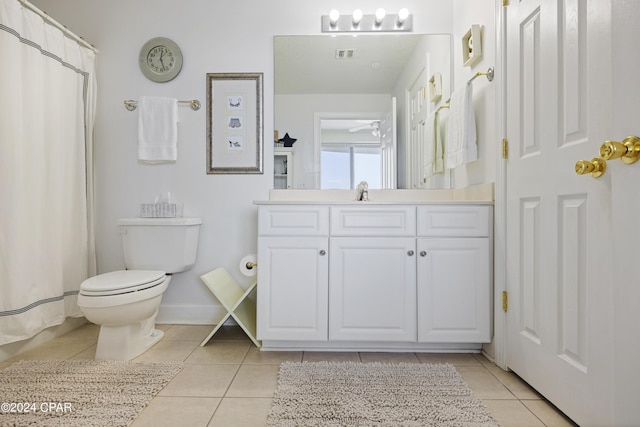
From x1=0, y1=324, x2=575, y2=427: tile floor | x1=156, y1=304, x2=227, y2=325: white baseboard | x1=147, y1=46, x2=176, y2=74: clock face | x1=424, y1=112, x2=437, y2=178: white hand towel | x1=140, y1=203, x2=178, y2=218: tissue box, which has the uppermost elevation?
x1=147, y1=46, x2=176, y2=74: clock face

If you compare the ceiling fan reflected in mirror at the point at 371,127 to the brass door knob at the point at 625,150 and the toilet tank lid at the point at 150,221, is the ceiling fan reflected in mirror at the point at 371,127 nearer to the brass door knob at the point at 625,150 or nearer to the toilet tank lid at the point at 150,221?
the toilet tank lid at the point at 150,221

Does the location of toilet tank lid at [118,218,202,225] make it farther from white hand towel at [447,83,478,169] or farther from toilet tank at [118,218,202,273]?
white hand towel at [447,83,478,169]

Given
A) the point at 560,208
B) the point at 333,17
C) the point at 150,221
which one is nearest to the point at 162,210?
the point at 150,221

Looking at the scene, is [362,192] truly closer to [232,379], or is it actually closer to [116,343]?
[232,379]

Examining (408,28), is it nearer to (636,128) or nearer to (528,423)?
(636,128)

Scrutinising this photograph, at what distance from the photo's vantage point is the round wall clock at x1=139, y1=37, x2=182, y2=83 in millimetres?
2445

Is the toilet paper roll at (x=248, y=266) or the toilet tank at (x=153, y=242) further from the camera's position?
the toilet paper roll at (x=248, y=266)

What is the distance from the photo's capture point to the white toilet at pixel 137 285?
5.66 ft

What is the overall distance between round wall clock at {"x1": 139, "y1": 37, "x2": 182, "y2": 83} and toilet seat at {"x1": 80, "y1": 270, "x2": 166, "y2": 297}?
130 centimetres

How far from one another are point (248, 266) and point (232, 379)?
801 millimetres

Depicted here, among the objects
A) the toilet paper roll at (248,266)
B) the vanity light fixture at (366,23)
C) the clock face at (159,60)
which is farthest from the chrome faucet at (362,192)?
the clock face at (159,60)

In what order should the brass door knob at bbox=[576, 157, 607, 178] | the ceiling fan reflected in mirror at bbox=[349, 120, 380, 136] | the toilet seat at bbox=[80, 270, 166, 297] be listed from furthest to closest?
the ceiling fan reflected in mirror at bbox=[349, 120, 380, 136] < the toilet seat at bbox=[80, 270, 166, 297] < the brass door knob at bbox=[576, 157, 607, 178]

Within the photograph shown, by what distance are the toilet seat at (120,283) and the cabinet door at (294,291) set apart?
1.79 feet

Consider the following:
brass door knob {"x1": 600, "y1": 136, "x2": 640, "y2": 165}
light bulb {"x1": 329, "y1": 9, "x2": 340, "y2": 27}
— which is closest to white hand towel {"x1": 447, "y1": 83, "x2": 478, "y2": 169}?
light bulb {"x1": 329, "y1": 9, "x2": 340, "y2": 27}
